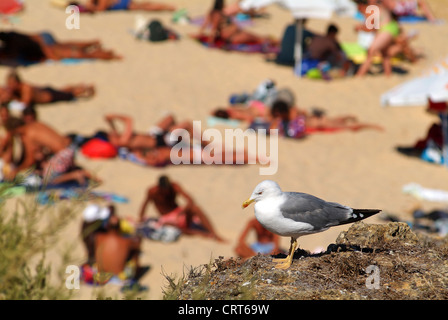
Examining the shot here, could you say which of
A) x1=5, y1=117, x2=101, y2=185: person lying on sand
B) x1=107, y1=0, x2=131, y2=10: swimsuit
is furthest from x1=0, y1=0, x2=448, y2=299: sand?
x1=5, y1=117, x2=101, y2=185: person lying on sand

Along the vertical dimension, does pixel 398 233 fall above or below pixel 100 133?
above

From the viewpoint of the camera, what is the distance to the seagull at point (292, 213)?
3086 millimetres

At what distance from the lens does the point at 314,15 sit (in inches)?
606

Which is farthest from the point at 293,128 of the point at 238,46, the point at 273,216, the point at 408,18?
the point at 408,18

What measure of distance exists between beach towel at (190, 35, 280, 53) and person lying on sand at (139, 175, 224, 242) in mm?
8979

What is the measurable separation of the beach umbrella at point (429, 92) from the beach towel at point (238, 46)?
5910mm

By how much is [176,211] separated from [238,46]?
9465mm

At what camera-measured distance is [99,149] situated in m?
10.9

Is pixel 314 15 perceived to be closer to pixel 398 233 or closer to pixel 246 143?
pixel 246 143

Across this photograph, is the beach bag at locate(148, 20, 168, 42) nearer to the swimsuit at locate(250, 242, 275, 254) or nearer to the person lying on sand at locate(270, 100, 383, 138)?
the person lying on sand at locate(270, 100, 383, 138)

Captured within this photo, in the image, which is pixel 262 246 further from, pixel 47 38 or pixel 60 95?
pixel 47 38
